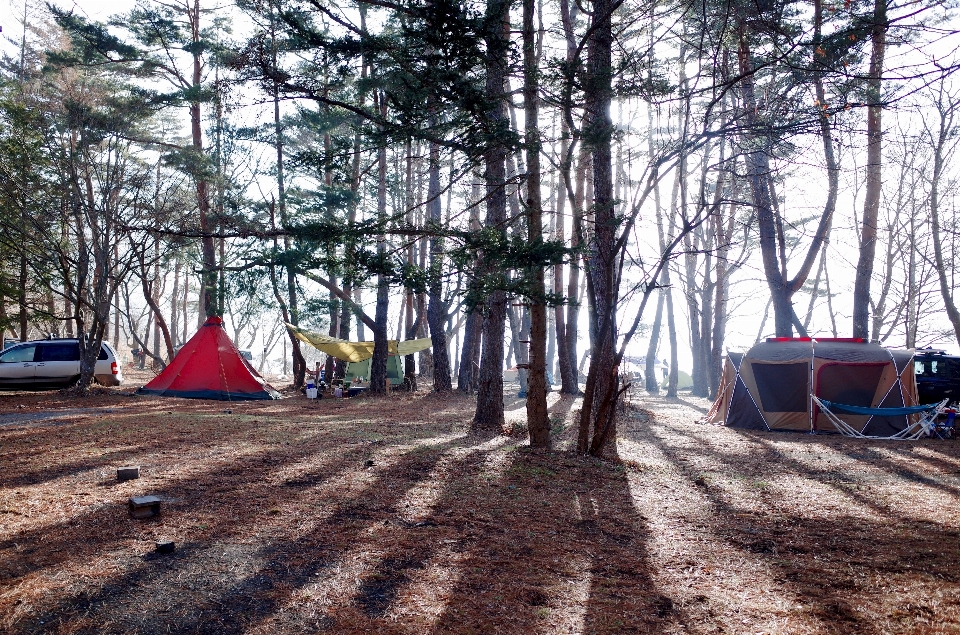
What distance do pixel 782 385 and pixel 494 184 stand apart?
7651 mm

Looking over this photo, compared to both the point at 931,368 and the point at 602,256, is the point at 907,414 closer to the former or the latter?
the point at 931,368

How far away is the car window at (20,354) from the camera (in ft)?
40.1

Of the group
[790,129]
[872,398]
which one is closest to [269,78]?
[790,129]

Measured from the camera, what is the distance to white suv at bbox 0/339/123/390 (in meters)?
12.1

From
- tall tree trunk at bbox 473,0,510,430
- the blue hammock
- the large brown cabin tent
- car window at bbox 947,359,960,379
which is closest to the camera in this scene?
tall tree trunk at bbox 473,0,510,430

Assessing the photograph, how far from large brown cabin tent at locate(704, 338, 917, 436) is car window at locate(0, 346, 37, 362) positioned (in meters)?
13.6

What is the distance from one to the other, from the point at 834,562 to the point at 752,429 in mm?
8251

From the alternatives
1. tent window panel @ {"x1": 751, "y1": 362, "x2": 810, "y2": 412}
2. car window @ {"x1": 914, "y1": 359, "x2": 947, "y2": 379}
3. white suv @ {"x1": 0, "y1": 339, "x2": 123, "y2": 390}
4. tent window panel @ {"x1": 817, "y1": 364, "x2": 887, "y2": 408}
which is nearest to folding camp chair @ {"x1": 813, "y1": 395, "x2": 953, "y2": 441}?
tent window panel @ {"x1": 817, "y1": 364, "x2": 887, "y2": 408}

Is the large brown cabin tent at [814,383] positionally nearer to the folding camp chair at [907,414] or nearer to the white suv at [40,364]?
the folding camp chair at [907,414]

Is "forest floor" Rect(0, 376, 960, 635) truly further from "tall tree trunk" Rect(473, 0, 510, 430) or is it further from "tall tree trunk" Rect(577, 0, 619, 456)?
"tall tree trunk" Rect(473, 0, 510, 430)

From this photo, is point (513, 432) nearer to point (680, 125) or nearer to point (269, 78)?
point (680, 125)

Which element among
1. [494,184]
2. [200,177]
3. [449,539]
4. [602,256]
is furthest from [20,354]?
[449,539]

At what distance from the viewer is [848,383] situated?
11.0 metres

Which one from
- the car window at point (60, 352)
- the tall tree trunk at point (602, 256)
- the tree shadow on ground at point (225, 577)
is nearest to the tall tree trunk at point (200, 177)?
the car window at point (60, 352)
